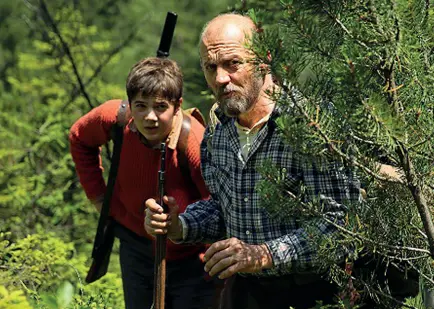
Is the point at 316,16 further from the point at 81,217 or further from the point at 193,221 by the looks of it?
the point at 81,217

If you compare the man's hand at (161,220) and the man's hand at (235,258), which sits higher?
the man's hand at (161,220)

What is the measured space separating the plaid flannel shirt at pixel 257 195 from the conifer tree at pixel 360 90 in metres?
0.16

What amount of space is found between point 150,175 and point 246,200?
1318 millimetres

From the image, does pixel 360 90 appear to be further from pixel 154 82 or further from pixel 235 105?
pixel 154 82

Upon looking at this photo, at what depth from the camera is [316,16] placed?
273 cm

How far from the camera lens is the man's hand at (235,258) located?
3098 mm

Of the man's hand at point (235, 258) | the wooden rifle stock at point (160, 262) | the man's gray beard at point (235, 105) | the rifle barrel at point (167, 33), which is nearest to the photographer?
the man's hand at point (235, 258)

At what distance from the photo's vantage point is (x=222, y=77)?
3338 mm

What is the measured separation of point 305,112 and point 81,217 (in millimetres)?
6861

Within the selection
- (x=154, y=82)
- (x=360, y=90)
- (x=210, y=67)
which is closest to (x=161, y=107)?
(x=154, y=82)

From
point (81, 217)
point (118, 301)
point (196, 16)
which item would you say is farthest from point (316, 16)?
point (196, 16)

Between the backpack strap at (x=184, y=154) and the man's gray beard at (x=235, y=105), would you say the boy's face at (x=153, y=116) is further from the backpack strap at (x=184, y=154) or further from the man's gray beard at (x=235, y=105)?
the man's gray beard at (x=235, y=105)

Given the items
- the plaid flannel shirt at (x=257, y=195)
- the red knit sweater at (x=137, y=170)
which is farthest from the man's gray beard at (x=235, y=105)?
the red knit sweater at (x=137, y=170)

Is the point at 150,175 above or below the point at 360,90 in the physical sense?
above
